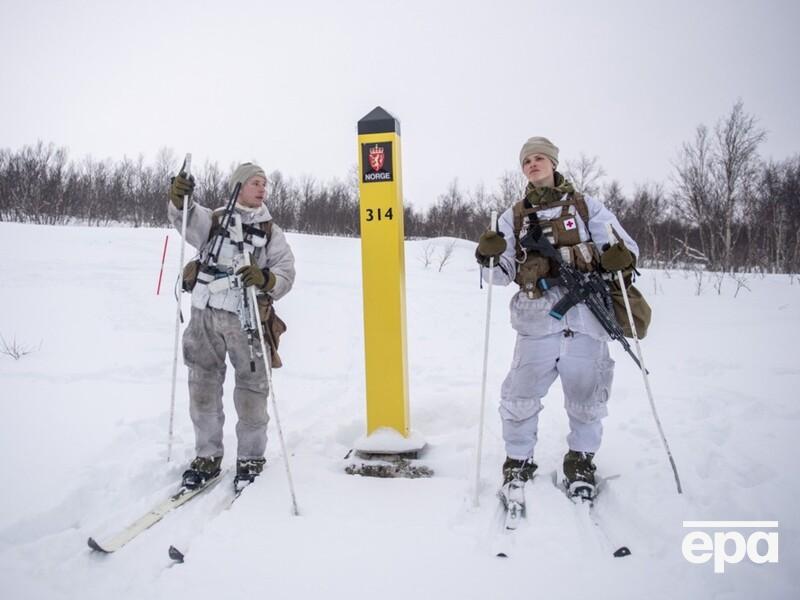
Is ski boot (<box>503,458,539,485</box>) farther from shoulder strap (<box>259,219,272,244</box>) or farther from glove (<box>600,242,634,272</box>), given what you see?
shoulder strap (<box>259,219,272,244</box>)

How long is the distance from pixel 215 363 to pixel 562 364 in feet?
8.08

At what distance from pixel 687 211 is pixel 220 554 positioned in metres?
29.2

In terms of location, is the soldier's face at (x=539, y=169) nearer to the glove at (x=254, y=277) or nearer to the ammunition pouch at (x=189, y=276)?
the glove at (x=254, y=277)

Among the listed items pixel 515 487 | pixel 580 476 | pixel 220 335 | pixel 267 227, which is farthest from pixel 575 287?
pixel 220 335

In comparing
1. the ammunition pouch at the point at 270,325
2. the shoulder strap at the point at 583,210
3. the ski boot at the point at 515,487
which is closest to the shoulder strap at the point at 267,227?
the ammunition pouch at the point at 270,325

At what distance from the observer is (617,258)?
2910 millimetres

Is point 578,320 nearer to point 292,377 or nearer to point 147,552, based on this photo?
point 147,552

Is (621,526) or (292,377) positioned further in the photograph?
(292,377)

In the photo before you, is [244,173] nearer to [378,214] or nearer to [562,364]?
[378,214]

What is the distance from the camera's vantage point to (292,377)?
5.95 m

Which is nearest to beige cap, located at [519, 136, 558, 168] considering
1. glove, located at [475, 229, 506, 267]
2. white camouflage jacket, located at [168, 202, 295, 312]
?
glove, located at [475, 229, 506, 267]

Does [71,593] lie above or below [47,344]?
below

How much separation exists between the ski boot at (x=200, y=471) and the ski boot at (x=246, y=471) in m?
0.16

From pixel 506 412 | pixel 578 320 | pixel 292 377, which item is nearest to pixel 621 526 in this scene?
pixel 506 412
